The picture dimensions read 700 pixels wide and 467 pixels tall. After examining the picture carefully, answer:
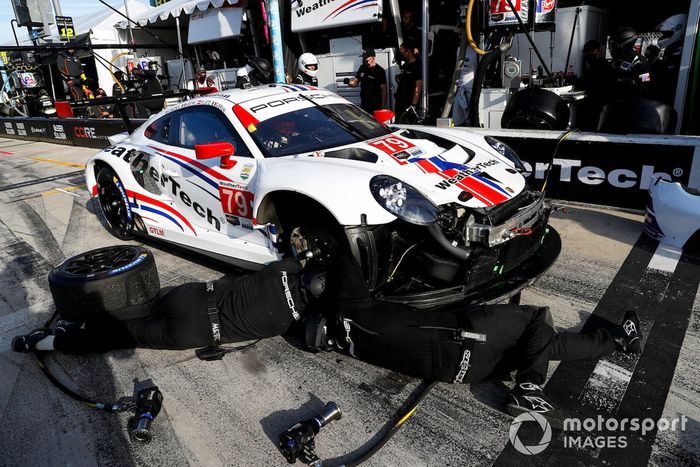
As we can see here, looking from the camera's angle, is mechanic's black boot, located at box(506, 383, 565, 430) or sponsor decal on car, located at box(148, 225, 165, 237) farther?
sponsor decal on car, located at box(148, 225, 165, 237)

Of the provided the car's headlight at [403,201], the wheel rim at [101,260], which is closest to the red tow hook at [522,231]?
the car's headlight at [403,201]

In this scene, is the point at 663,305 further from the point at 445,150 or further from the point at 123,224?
the point at 123,224

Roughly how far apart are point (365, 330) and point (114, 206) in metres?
3.92

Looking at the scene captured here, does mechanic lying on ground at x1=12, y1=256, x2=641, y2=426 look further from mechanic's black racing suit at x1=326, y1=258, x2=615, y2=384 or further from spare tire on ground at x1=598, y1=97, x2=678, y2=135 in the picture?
spare tire on ground at x1=598, y1=97, x2=678, y2=135

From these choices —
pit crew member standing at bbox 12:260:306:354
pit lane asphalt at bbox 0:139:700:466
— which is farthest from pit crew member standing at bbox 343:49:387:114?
pit crew member standing at bbox 12:260:306:354

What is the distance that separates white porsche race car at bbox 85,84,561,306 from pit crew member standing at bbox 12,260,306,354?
0.51 metres

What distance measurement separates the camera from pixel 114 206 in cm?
539

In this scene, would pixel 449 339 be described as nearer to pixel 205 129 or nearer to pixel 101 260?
pixel 101 260

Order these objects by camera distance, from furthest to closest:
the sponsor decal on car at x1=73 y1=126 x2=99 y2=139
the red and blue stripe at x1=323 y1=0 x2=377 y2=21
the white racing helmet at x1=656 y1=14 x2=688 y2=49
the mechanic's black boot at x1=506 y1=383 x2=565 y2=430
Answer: the sponsor decal on car at x1=73 y1=126 x2=99 y2=139
the red and blue stripe at x1=323 y1=0 x2=377 y2=21
the white racing helmet at x1=656 y1=14 x2=688 y2=49
the mechanic's black boot at x1=506 y1=383 x2=565 y2=430

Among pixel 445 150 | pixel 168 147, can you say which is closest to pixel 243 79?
pixel 168 147

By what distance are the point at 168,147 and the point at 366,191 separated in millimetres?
2354

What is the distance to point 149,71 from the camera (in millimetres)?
15180

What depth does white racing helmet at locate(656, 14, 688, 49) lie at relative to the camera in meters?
7.75


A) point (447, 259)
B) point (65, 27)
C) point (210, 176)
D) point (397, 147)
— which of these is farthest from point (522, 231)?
point (65, 27)
